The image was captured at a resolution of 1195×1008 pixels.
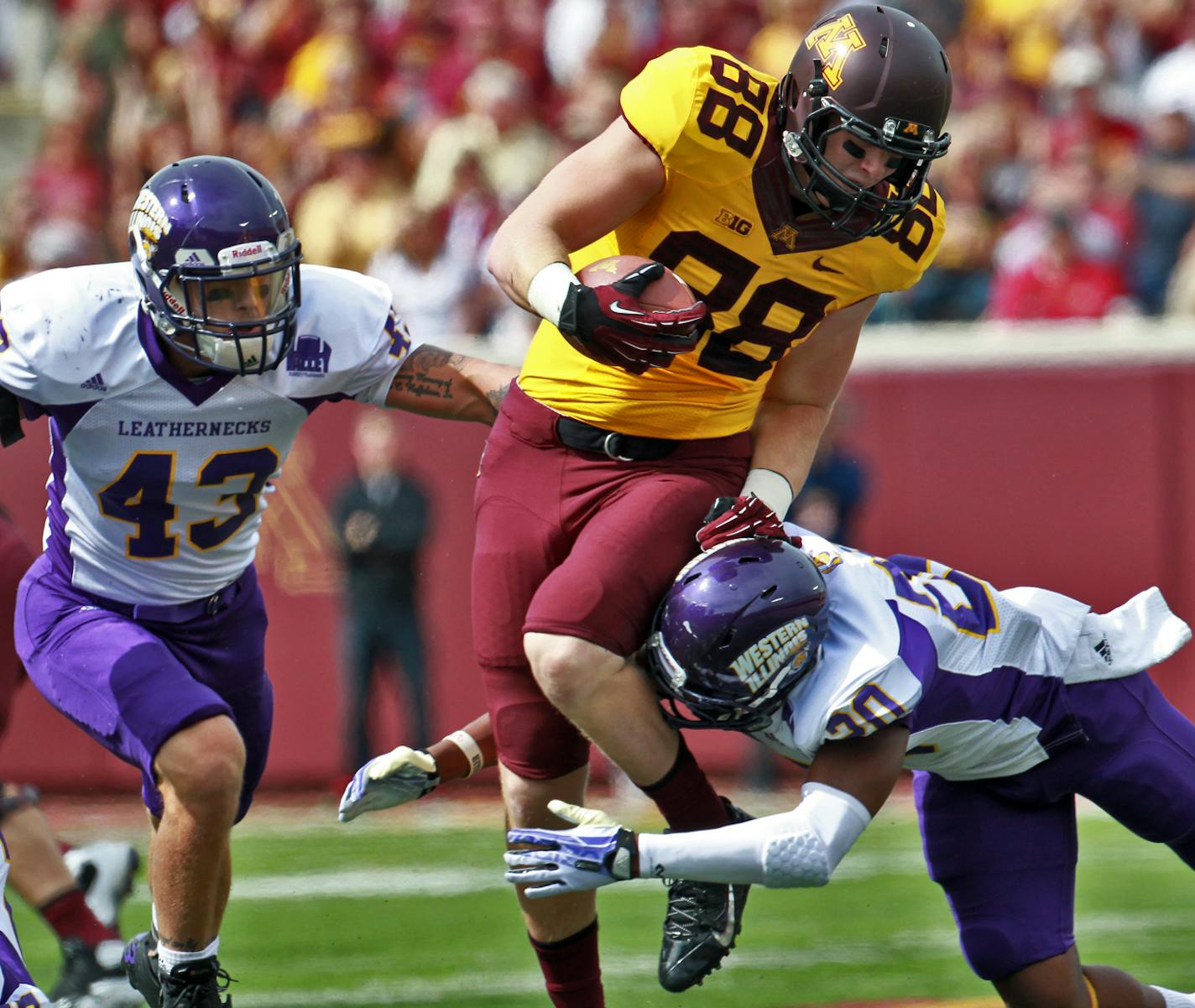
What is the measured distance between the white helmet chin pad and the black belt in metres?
0.71

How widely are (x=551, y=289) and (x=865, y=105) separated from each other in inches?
28.9

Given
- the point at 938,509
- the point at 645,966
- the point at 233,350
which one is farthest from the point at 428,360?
the point at 938,509

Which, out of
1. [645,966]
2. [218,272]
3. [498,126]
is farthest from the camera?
[498,126]

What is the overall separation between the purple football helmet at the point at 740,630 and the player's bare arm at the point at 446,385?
0.89m

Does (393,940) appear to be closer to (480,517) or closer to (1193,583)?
(480,517)

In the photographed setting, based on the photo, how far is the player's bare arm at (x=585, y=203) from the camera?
12.6 ft

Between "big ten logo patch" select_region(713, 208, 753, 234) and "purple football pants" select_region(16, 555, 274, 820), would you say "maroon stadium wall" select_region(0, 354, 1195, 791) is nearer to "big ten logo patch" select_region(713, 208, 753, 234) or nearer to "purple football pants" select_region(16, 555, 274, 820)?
"purple football pants" select_region(16, 555, 274, 820)

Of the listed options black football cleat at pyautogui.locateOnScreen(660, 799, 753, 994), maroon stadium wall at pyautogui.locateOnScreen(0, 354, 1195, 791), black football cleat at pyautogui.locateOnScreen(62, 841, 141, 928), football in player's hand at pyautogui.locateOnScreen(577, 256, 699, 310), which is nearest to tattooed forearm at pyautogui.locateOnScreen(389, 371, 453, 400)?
football in player's hand at pyautogui.locateOnScreen(577, 256, 699, 310)

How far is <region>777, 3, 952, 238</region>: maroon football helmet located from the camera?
375 centimetres

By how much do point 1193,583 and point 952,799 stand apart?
Answer: 4.94 metres

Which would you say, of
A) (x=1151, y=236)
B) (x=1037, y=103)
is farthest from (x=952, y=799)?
(x=1037, y=103)

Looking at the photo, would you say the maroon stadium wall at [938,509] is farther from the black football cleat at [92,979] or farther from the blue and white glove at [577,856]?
the blue and white glove at [577,856]

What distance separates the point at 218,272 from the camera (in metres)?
4.11

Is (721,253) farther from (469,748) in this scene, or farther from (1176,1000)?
(1176,1000)
